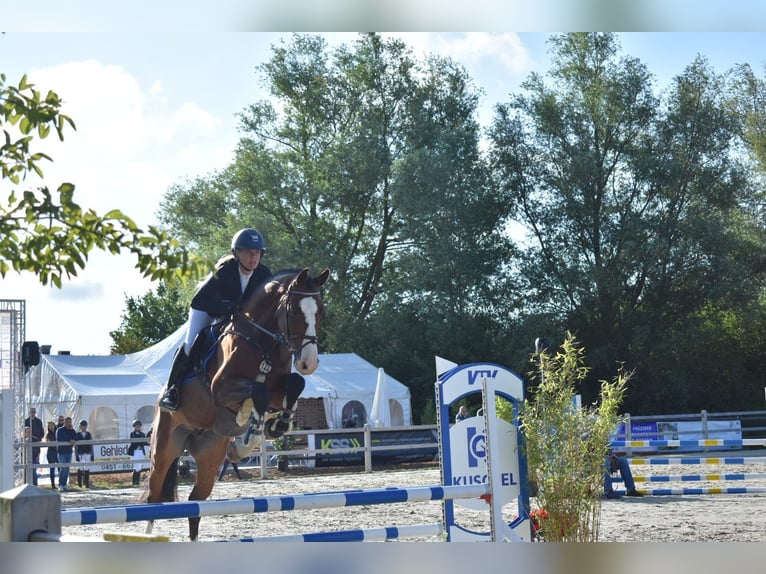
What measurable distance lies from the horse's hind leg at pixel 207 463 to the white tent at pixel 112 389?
9876 millimetres

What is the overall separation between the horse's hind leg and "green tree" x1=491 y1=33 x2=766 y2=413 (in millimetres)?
16245

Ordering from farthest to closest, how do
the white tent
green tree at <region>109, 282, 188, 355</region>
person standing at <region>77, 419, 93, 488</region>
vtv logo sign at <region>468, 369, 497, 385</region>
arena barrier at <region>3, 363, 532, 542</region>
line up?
green tree at <region>109, 282, 188, 355</region> → the white tent → person standing at <region>77, 419, 93, 488</region> → vtv logo sign at <region>468, 369, 497, 385</region> → arena barrier at <region>3, 363, 532, 542</region>

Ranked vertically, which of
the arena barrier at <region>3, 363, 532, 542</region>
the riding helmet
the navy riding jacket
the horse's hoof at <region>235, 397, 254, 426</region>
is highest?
the riding helmet

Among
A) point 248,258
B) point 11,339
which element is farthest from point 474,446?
point 11,339

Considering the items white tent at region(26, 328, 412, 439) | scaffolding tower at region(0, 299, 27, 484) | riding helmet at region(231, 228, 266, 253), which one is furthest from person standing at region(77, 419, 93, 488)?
riding helmet at region(231, 228, 266, 253)

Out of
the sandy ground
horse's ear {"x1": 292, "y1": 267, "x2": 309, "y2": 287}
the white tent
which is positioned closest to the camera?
horse's ear {"x1": 292, "y1": 267, "x2": 309, "y2": 287}

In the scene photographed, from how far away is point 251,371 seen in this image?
177 inches

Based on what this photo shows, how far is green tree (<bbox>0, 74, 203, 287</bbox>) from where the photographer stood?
1663 mm

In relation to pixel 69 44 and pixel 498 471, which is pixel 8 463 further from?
pixel 69 44

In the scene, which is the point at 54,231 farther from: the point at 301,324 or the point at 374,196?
the point at 374,196

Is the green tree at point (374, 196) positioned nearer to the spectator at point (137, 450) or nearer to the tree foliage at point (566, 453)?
the spectator at point (137, 450)

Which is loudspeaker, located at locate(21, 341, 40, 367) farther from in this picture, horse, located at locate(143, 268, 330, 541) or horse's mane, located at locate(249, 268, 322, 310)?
horse's mane, located at locate(249, 268, 322, 310)

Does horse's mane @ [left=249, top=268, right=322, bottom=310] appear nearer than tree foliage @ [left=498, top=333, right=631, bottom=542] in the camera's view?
No

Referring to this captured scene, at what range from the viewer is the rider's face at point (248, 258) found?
4914mm
